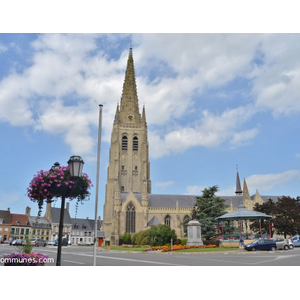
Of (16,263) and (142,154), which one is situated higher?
(142,154)

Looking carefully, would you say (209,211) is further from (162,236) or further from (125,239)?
(125,239)

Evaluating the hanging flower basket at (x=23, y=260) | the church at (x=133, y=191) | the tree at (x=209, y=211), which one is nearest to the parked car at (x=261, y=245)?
the tree at (x=209, y=211)

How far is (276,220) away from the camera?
45.1 metres

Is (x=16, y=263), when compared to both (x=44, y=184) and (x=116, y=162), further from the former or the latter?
(x=116, y=162)

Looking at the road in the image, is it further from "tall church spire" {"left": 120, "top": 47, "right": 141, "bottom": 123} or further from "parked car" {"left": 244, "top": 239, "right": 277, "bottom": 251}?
"tall church spire" {"left": 120, "top": 47, "right": 141, "bottom": 123}

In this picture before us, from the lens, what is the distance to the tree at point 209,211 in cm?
4303

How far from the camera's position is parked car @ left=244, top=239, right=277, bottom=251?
26008 millimetres

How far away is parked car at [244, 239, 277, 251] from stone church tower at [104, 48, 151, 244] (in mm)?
43185

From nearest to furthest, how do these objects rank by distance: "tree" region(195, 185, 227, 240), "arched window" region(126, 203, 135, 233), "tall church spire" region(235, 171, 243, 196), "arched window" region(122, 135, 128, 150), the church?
1. "tree" region(195, 185, 227, 240)
2. "arched window" region(126, 203, 135, 233)
3. the church
4. "arched window" region(122, 135, 128, 150)
5. "tall church spire" region(235, 171, 243, 196)

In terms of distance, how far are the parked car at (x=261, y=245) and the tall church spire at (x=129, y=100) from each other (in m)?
64.7

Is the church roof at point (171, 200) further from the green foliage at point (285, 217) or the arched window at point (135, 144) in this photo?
the green foliage at point (285, 217)

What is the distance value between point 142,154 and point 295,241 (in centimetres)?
4965

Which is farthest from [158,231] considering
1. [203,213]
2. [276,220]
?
[276,220]

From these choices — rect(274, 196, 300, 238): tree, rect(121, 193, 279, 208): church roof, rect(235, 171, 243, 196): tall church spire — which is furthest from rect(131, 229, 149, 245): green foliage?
rect(235, 171, 243, 196): tall church spire
